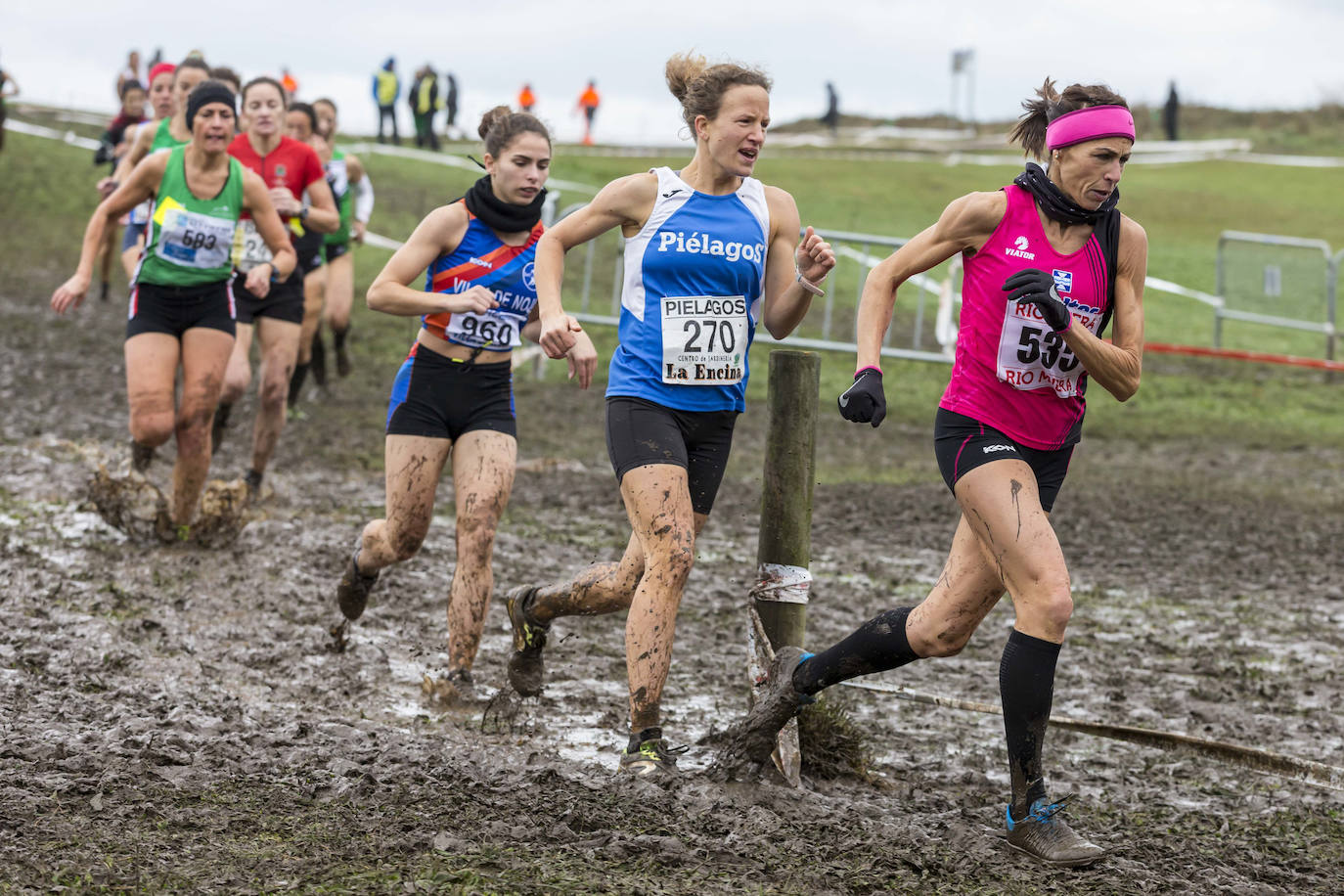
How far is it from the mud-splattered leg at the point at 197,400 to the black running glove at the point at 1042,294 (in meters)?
4.74

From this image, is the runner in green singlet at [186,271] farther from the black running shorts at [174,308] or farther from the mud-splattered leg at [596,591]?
the mud-splattered leg at [596,591]

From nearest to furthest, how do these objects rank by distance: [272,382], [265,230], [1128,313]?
[1128,313] → [265,230] → [272,382]

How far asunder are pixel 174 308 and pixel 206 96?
3.54 ft

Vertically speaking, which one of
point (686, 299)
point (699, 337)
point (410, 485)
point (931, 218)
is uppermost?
point (931, 218)

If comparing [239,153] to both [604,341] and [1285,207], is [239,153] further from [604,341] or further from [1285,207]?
[1285,207]

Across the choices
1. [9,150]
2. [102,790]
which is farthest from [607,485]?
[9,150]

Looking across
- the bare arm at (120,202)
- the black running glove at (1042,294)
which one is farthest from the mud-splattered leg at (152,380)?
the black running glove at (1042,294)

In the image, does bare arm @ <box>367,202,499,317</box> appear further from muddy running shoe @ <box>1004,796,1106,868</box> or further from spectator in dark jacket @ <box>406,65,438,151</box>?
spectator in dark jacket @ <box>406,65,438,151</box>

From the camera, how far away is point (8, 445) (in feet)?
36.1

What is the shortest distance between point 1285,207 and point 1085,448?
80.4 ft

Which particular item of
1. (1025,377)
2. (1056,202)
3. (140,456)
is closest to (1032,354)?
(1025,377)

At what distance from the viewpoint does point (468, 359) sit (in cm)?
609

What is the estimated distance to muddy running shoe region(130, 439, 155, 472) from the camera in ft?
26.7

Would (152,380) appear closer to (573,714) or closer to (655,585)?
(573,714)
